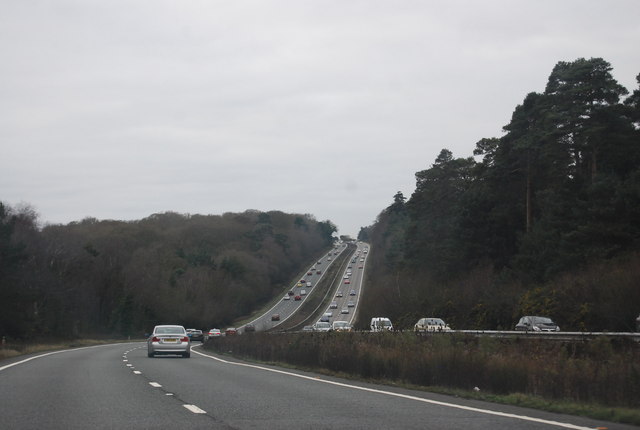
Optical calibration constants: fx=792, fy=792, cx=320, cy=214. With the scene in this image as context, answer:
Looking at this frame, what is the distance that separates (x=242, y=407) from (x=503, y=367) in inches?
228

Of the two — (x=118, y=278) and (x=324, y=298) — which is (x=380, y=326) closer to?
(x=118, y=278)

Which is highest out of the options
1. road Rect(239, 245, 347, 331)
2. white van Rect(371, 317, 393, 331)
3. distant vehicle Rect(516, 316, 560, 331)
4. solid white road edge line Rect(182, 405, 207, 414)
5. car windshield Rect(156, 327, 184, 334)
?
road Rect(239, 245, 347, 331)

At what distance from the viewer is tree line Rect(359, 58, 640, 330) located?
46.4 meters

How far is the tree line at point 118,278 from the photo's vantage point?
86.6m

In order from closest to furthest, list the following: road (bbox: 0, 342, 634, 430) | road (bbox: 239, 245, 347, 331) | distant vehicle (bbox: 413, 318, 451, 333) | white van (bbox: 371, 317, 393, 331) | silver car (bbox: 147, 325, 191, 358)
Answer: road (bbox: 0, 342, 634, 430) → distant vehicle (bbox: 413, 318, 451, 333) → white van (bbox: 371, 317, 393, 331) → silver car (bbox: 147, 325, 191, 358) → road (bbox: 239, 245, 347, 331)

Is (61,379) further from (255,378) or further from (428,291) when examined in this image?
(428,291)

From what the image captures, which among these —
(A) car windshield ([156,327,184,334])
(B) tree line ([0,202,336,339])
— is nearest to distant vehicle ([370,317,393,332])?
(A) car windshield ([156,327,184,334])

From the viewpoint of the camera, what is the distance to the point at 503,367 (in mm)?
15906

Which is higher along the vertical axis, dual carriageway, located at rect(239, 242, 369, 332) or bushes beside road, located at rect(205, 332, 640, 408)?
dual carriageway, located at rect(239, 242, 369, 332)

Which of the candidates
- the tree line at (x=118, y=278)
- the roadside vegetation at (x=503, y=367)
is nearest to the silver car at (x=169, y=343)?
the roadside vegetation at (x=503, y=367)

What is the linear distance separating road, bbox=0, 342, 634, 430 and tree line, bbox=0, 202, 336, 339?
63.6 metres

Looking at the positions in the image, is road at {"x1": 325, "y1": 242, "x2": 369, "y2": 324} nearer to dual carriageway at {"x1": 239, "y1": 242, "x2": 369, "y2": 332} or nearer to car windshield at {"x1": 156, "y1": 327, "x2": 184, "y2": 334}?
dual carriageway at {"x1": 239, "y1": 242, "x2": 369, "y2": 332}

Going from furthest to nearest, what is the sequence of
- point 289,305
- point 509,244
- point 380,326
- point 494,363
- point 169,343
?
point 289,305 < point 509,244 < point 169,343 < point 380,326 < point 494,363

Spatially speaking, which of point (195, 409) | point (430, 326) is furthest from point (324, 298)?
point (195, 409)
